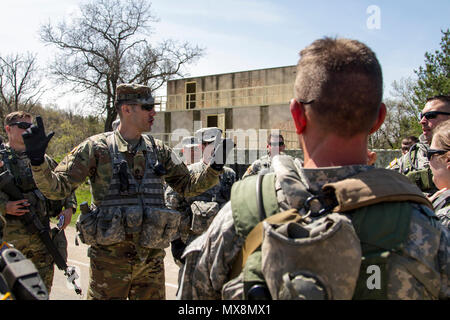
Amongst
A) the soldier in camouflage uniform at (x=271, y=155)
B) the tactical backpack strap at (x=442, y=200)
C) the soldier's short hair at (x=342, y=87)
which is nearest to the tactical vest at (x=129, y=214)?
the tactical backpack strap at (x=442, y=200)

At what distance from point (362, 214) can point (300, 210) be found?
0.20 meters

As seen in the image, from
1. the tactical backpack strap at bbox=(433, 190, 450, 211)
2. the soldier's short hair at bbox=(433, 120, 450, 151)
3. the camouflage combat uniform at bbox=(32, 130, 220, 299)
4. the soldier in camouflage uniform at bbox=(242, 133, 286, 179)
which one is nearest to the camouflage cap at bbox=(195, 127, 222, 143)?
the soldier in camouflage uniform at bbox=(242, 133, 286, 179)

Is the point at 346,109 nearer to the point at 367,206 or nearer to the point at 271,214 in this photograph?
the point at 367,206

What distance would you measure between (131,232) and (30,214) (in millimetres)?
1496

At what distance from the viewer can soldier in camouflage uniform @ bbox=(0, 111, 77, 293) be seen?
12.9 feet

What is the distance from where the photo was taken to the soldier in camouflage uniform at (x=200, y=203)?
4.59m

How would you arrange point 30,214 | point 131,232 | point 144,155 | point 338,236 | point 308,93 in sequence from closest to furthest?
point 338,236, point 308,93, point 131,232, point 144,155, point 30,214

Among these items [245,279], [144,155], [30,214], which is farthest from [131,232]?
[245,279]

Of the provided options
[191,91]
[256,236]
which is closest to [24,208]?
[256,236]

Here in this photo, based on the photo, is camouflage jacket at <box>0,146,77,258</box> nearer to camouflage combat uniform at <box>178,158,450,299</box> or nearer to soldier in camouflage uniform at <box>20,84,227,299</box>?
soldier in camouflage uniform at <box>20,84,227,299</box>

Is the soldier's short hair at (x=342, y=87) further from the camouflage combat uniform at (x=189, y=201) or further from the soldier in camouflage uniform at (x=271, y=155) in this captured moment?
the soldier in camouflage uniform at (x=271, y=155)

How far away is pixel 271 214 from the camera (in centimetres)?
137

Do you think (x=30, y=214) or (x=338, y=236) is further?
(x=30, y=214)

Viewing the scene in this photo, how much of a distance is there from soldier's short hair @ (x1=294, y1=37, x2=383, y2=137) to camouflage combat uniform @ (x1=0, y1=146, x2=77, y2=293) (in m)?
3.25
